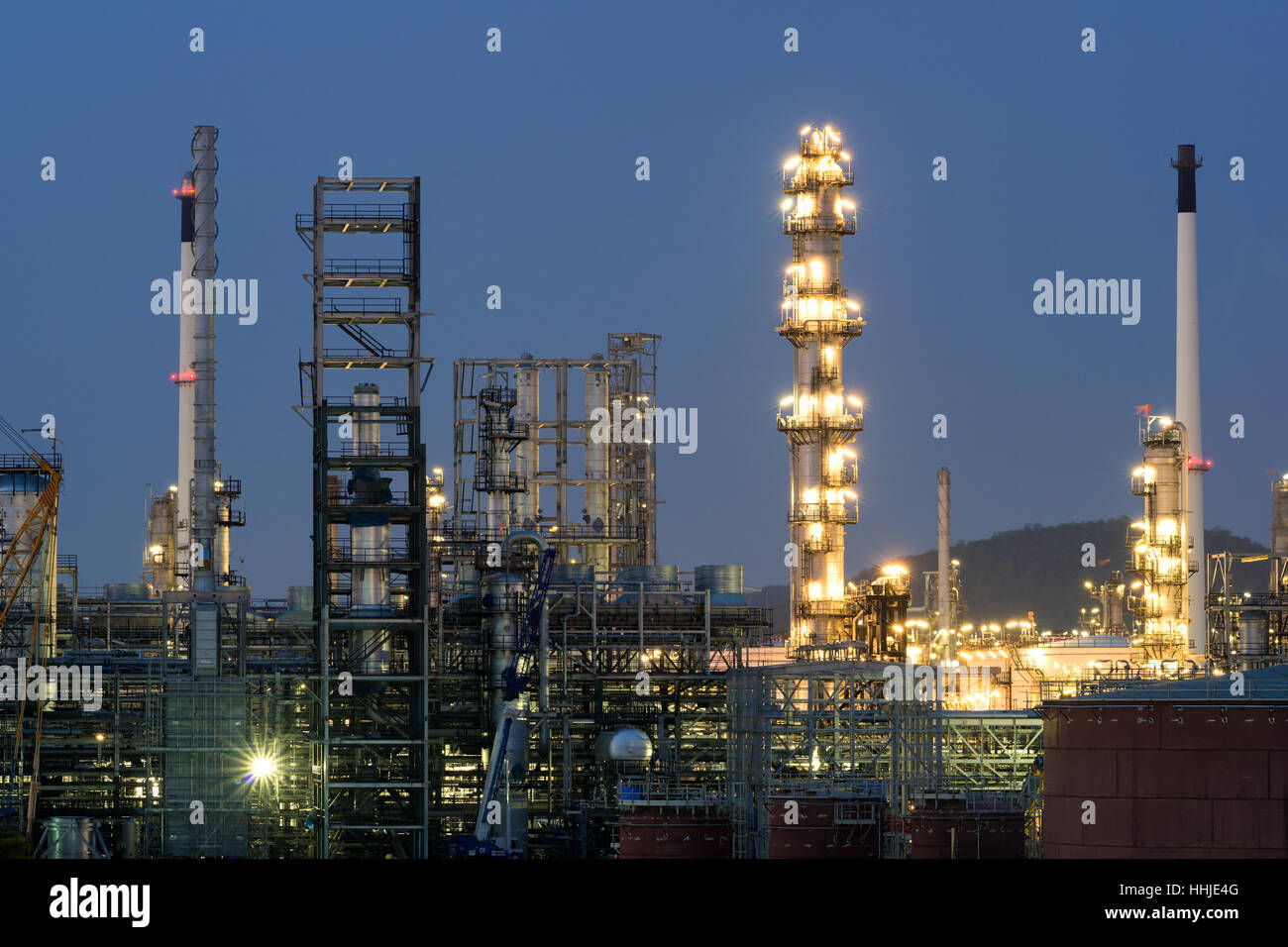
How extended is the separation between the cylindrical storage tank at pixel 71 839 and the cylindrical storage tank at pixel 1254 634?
150 ft

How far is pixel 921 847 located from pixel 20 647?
3203cm

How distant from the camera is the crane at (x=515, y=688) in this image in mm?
59219

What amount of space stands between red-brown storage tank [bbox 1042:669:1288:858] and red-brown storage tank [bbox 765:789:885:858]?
521 cm

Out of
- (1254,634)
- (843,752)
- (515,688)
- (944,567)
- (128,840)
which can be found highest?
(944,567)

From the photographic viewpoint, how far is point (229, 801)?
60344mm

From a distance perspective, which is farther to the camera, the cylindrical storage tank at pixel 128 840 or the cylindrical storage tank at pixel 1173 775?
the cylindrical storage tank at pixel 128 840

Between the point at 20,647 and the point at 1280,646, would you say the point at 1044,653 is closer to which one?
the point at 1280,646

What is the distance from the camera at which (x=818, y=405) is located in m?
81.2

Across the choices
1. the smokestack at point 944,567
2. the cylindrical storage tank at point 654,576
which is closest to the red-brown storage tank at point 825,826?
the cylindrical storage tank at point 654,576

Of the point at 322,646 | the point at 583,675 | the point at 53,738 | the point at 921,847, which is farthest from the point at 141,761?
the point at 921,847

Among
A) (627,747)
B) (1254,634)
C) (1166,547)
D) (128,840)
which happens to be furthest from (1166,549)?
(128,840)

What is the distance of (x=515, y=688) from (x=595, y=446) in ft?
92.1

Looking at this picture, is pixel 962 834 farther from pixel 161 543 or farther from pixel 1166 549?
pixel 161 543

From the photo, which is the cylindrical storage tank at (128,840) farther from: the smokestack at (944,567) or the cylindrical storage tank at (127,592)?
the smokestack at (944,567)
